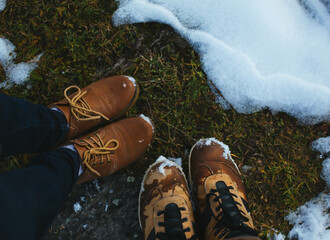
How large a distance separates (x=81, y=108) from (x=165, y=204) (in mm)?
886

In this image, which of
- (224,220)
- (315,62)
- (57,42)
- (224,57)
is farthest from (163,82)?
(315,62)

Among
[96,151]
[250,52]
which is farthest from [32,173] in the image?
[250,52]

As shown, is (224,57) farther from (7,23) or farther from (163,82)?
(7,23)

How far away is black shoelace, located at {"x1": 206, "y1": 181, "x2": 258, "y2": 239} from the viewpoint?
1.37m

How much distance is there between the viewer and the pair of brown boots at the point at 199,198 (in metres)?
1.43

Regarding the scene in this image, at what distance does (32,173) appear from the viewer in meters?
1.02

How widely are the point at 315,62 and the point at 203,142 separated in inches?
44.2

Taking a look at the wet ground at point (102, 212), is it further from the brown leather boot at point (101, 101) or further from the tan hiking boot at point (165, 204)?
the brown leather boot at point (101, 101)

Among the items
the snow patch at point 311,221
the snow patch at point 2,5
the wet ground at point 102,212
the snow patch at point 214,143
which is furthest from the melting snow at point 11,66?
the snow patch at point 311,221

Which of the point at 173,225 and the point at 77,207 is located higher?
the point at 173,225

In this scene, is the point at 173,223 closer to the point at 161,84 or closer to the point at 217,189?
the point at 217,189

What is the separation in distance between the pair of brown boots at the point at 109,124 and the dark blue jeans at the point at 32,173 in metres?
0.12

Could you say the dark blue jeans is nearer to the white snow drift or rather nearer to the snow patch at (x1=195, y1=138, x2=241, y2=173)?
the snow patch at (x1=195, y1=138, x2=241, y2=173)

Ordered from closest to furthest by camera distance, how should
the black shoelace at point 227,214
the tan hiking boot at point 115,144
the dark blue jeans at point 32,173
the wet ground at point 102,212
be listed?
1. the dark blue jeans at point 32,173
2. the black shoelace at point 227,214
3. the tan hiking boot at point 115,144
4. the wet ground at point 102,212
